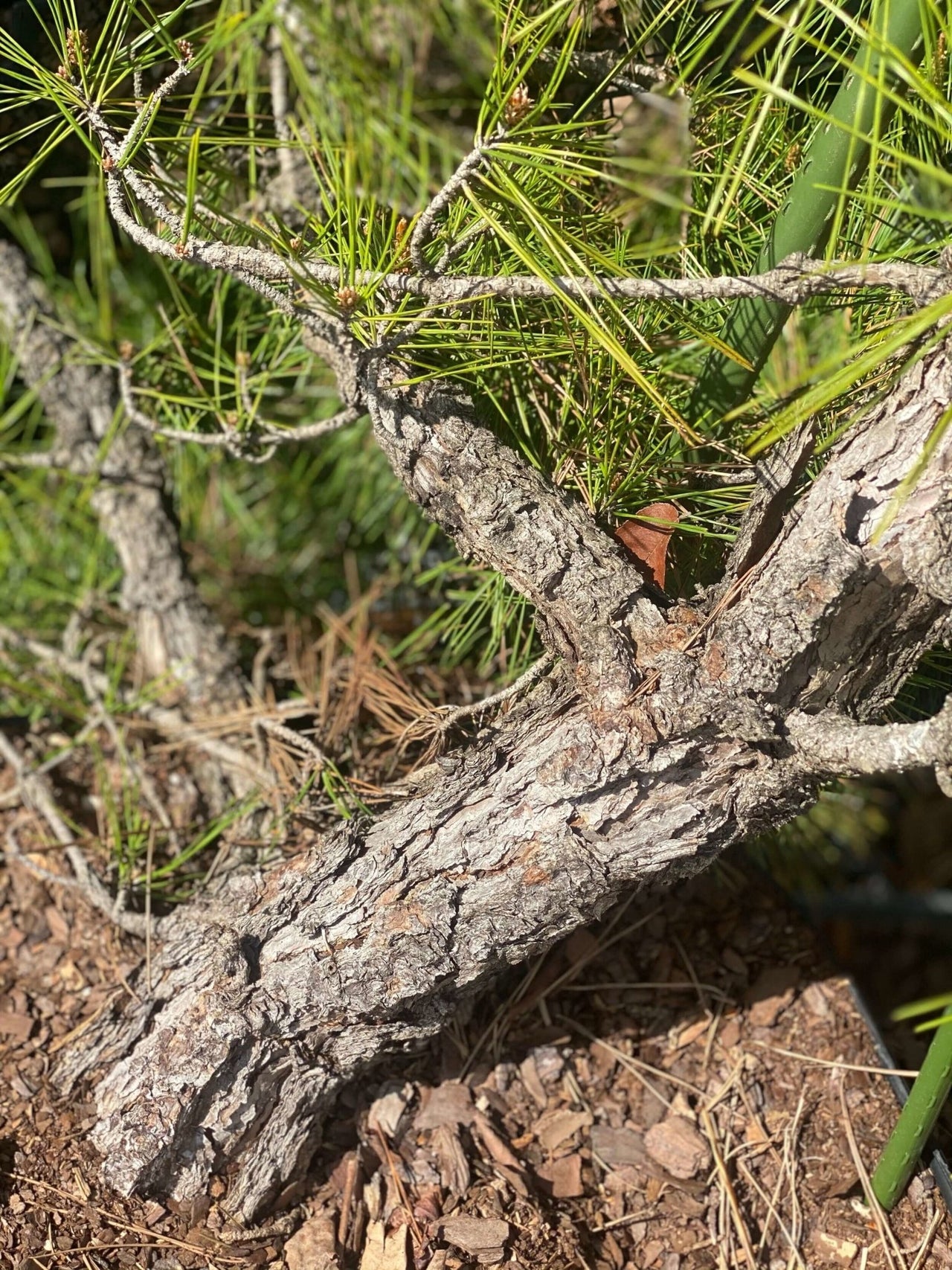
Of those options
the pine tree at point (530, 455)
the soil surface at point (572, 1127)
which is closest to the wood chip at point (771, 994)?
the soil surface at point (572, 1127)

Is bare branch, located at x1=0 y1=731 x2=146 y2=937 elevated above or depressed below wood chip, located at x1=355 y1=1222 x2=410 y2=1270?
above

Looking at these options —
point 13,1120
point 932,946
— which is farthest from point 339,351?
point 932,946

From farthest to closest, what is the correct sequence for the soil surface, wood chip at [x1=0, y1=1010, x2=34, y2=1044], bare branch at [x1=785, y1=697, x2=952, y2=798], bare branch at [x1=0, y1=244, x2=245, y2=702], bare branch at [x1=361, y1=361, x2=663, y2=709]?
bare branch at [x1=0, y1=244, x2=245, y2=702] → wood chip at [x1=0, y1=1010, x2=34, y2=1044] → the soil surface → bare branch at [x1=361, y1=361, x2=663, y2=709] → bare branch at [x1=785, y1=697, x2=952, y2=798]

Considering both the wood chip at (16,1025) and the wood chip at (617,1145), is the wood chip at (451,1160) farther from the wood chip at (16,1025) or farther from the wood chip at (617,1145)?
the wood chip at (16,1025)

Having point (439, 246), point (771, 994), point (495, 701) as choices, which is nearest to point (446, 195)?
point (439, 246)

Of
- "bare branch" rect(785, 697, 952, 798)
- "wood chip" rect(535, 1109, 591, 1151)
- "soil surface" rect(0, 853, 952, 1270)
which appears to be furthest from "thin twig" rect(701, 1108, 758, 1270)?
"bare branch" rect(785, 697, 952, 798)

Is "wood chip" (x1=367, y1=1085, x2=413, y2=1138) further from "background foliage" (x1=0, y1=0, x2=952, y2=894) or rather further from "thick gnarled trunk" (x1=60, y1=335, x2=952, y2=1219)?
"background foliage" (x1=0, y1=0, x2=952, y2=894)

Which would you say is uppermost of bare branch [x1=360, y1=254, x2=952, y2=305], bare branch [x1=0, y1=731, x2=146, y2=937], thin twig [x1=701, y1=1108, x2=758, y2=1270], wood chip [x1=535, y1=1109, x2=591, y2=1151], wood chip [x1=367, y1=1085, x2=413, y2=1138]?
bare branch [x1=360, y1=254, x2=952, y2=305]
